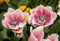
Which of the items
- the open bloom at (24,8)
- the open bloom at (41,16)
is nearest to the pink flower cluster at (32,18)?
the open bloom at (41,16)

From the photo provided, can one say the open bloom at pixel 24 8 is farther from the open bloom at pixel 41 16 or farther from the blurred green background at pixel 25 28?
the open bloom at pixel 41 16

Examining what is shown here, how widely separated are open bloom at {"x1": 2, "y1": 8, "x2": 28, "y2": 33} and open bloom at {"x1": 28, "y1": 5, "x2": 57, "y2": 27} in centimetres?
3

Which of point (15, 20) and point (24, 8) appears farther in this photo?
point (24, 8)

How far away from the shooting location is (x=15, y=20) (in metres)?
0.71

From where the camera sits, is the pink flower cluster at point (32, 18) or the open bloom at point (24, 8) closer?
the pink flower cluster at point (32, 18)

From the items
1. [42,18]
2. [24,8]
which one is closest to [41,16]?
[42,18]

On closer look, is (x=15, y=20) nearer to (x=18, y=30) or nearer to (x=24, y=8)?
(x=18, y=30)

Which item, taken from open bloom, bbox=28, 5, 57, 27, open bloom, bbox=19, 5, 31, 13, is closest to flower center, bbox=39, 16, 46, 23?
open bloom, bbox=28, 5, 57, 27

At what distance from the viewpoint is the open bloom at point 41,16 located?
2.20 feet


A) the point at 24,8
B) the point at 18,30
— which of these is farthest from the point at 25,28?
the point at 24,8

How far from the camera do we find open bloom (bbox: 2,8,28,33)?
68 centimetres

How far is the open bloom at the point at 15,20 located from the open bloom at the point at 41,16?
1.3 inches

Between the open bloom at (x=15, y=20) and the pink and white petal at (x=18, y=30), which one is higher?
the open bloom at (x=15, y=20)

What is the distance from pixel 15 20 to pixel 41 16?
0.31 feet
